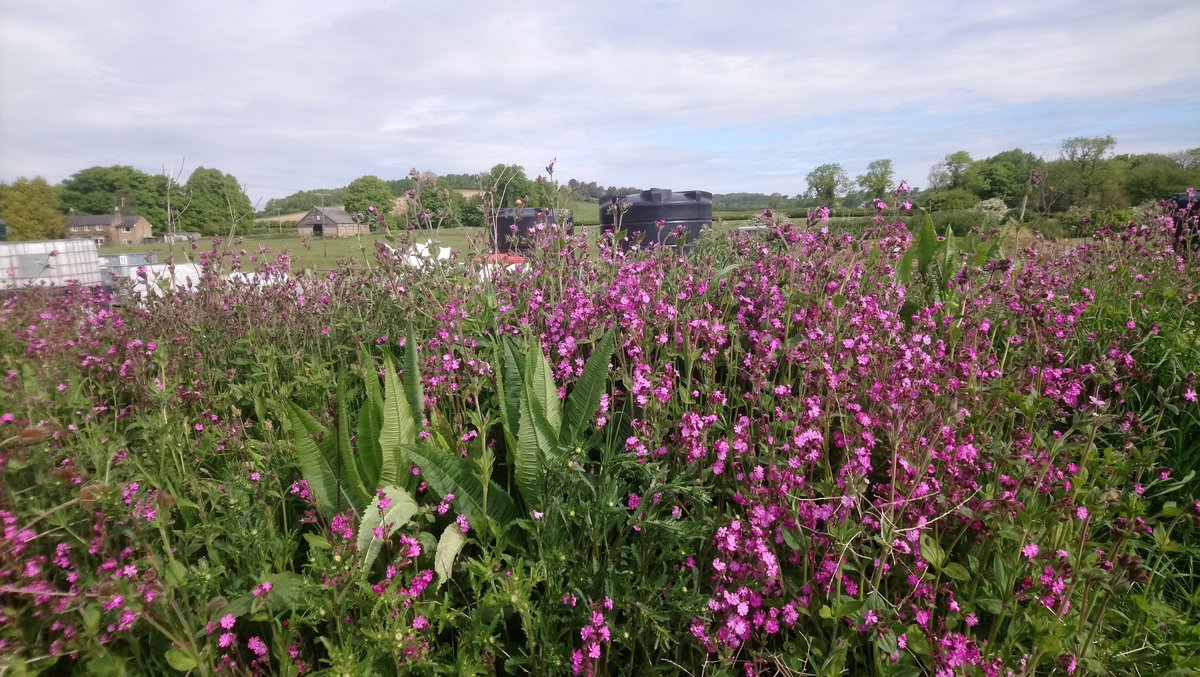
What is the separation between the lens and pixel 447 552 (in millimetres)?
1987

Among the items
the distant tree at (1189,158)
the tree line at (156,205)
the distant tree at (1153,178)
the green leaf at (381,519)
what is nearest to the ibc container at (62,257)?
the tree line at (156,205)

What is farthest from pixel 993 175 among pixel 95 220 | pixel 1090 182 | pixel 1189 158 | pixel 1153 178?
pixel 95 220

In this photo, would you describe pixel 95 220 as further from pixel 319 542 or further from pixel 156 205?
pixel 319 542

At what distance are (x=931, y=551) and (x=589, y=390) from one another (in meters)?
1.21

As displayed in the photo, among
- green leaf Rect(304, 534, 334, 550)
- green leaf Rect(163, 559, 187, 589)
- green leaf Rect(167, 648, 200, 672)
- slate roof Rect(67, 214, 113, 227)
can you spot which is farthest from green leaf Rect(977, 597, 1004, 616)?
slate roof Rect(67, 214, 113, 227)

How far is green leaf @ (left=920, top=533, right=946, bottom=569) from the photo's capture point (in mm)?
1795

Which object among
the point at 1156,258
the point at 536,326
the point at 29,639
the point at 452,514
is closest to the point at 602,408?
the point at 452,514

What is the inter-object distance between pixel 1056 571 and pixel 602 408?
1.49 meters

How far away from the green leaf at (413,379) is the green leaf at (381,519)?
1.44ft

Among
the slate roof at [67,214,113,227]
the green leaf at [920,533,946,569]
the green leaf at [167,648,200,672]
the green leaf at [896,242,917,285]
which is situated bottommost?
the green leaf at [167,648,200,672]

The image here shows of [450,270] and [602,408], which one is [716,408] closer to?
[602,408]

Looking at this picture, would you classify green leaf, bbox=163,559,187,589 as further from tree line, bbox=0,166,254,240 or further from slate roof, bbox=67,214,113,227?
slate roof, bbox=67,214,113,227

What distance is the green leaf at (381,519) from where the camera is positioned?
193 centimetres

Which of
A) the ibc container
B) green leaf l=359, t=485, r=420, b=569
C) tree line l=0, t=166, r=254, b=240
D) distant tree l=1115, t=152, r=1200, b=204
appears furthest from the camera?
distant tree l=1115, t=152, r=1200, b=204
